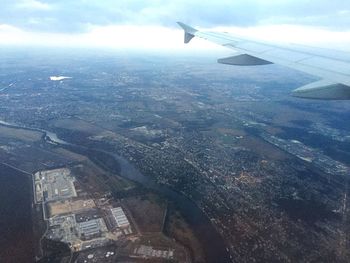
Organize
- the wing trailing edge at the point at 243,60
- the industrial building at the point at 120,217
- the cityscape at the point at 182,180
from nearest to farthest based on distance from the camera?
the wing trailing edge at the point at 243,60, the cityscape at the point at 182,180, the industrial building at the point at 120,217

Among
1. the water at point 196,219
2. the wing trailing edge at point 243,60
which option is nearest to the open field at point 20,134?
the water at point 196,219

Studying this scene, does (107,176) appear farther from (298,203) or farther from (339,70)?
(339,70)

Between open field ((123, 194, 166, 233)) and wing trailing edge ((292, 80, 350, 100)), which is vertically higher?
wing trailing edge ((292, 80, 350, 100))

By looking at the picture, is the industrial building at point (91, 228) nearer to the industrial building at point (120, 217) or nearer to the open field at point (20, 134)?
the industrial building at point (120, 217)

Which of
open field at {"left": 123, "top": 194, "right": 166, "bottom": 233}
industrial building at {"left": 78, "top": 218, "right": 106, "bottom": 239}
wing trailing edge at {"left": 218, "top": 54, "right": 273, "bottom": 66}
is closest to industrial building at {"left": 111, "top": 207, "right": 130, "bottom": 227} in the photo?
open field at {"left": 123, "top": 194, "right": 166, "bottom": 233}

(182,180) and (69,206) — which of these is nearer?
(69,206)

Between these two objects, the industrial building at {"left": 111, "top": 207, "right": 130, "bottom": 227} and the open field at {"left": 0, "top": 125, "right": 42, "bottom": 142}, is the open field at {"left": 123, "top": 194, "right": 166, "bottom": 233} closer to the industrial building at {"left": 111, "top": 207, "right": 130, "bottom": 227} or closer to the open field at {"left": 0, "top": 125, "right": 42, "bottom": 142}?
the industrial building at {"left": 111, "top": 207, "right": 130, "bottom": 227}

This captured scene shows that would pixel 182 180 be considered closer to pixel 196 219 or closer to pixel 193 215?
pixel 193 215

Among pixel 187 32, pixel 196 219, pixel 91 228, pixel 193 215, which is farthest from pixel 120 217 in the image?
pixel 187 32

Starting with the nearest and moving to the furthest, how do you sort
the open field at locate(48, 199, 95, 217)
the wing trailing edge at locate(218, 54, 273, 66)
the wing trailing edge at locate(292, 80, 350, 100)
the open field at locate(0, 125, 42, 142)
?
the wing trailing edge at locate(292, 80, 350, 100) < the wing trailing edge at locate(218, 54, 273, 66) < the open field at locate(48, 199, 95, 217) < the open field at locate(0, 125, 42, 142)
